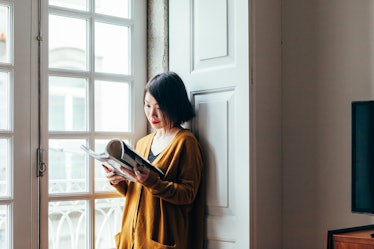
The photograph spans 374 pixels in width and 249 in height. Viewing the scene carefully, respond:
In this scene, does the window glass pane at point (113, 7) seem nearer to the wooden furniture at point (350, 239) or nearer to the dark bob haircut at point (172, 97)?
the dark bob haircut at point (172, 97)

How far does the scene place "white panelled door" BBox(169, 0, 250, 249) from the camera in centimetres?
215

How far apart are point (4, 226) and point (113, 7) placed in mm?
1152

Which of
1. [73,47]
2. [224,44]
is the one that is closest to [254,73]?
[224,44]

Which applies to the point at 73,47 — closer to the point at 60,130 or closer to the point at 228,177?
the point at 60,130

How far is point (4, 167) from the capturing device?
2141mm

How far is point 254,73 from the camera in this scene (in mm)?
2170

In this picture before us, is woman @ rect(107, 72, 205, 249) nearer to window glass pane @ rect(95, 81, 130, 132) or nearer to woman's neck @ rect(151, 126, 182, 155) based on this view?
woman's neck @ rect(151, 126, 182, 155)

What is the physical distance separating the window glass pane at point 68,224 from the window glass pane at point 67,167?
7 centimetres

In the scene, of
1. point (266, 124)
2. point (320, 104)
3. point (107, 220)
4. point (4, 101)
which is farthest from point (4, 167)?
point (320, 104)

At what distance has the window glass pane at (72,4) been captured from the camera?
2328mm

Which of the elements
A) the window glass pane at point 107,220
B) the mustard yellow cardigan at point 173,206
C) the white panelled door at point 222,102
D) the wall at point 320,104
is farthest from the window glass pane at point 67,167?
the wall at point 320,104

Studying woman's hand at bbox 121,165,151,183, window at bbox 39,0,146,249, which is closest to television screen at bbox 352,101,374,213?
woman's hand at bbox 121,165,151,183

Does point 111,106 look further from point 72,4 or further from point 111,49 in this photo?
point 72,4

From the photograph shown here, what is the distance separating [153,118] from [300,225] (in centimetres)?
81
